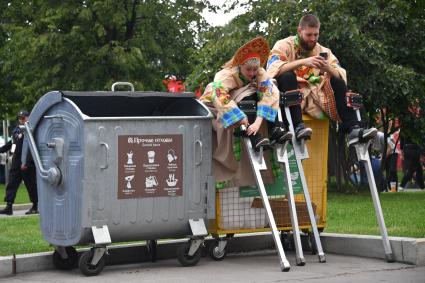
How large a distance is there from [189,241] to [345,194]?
9409 millimetres

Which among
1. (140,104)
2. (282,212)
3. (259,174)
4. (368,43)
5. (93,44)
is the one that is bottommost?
(282,212)

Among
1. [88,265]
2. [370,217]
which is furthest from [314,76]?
[370,217]

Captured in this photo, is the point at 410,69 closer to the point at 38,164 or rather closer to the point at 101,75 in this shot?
the point at 38,164

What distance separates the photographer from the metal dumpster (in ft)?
27.7

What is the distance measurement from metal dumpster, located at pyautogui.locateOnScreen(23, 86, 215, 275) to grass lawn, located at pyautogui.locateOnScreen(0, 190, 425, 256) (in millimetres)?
963

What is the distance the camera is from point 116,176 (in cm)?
856

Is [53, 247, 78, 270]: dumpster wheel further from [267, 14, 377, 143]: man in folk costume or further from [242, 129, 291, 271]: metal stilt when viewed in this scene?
[267, 14, 377, 143]: man in folk costume

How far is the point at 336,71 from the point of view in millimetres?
9305

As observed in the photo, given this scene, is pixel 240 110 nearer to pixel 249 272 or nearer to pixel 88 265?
pixel 249 272

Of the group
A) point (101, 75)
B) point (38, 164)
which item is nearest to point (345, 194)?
point (38, 164)

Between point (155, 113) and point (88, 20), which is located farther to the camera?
point (88, 20)

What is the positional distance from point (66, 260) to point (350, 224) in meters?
3.66

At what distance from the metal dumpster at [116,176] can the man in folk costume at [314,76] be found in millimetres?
854

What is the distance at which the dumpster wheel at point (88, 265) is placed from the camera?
849 cm
